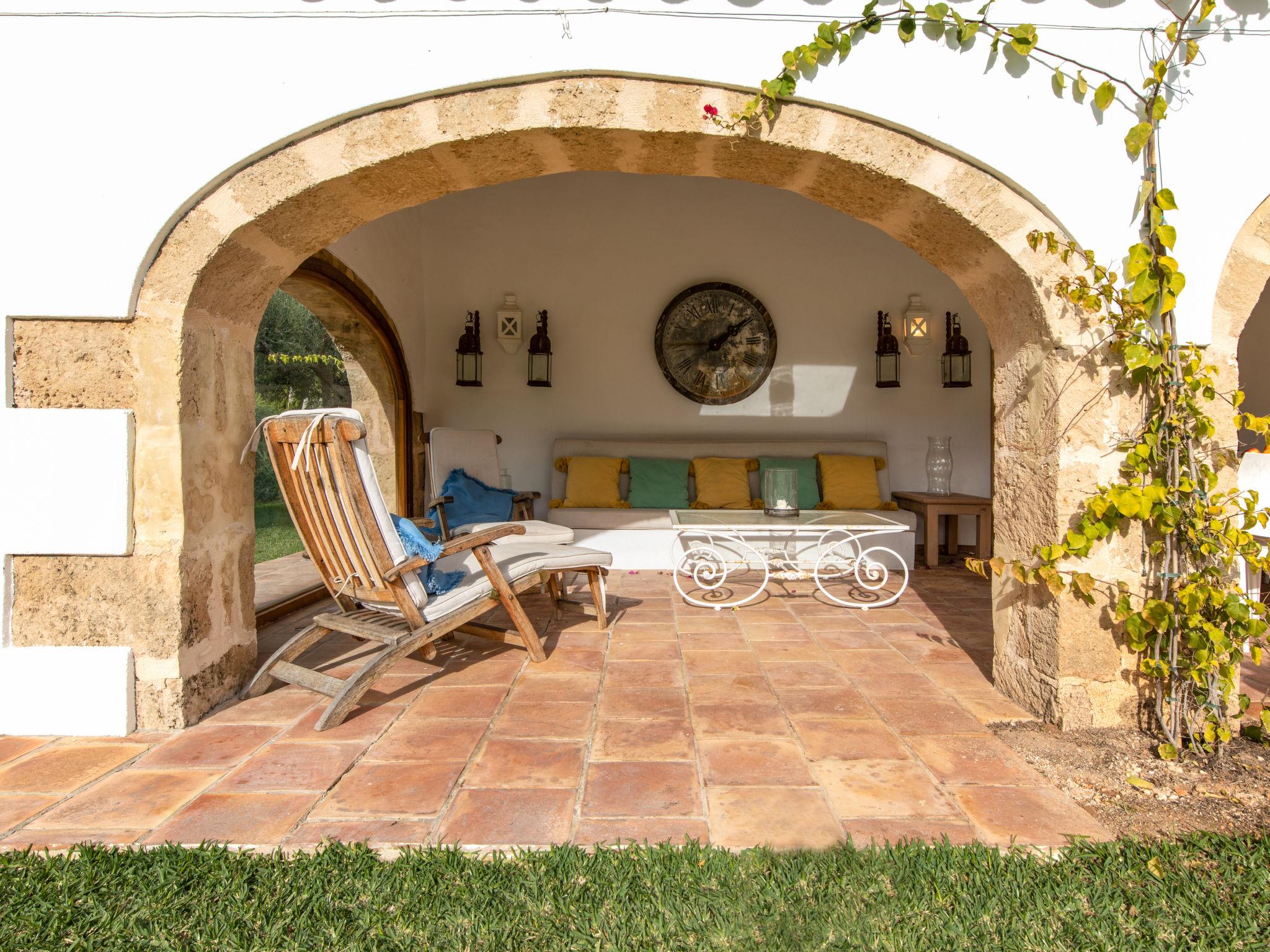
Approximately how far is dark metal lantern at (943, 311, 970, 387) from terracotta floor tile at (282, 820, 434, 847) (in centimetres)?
574

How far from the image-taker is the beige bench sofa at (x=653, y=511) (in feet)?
16.9

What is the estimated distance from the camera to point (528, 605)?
157 inches

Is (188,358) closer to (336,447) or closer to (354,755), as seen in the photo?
(336,447)

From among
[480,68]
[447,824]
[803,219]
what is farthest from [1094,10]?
[803,219]

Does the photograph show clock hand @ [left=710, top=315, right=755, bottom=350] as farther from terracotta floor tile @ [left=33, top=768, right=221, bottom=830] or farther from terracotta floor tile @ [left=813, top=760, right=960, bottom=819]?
terracotta floor tile @ [left=33, top=768, right=221, bottom=830]

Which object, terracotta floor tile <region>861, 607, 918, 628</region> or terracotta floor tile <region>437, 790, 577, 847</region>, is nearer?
terracotta floor tile <region>437, 790, 577, 847</region>

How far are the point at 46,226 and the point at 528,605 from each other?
266 centimetres

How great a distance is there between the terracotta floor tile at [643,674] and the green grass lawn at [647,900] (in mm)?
1091

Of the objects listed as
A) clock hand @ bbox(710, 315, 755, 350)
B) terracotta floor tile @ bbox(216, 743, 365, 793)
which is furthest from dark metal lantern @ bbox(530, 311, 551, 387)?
terracotta floor tile @ bbox(216, 743, 365, 793)

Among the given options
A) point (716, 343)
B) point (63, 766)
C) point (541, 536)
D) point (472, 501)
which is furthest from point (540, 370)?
point (63, 766)

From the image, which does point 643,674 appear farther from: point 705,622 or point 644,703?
point 705,622

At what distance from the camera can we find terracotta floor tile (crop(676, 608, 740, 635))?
3404 mm

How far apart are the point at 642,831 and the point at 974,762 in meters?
1.02

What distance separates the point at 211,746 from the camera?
2.13 meters
